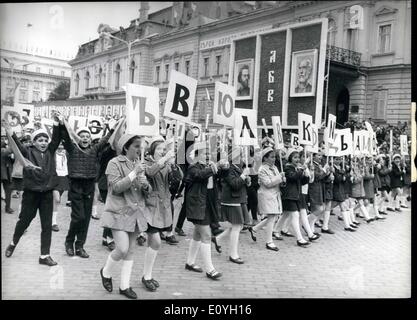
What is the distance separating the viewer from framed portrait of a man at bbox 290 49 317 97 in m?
11.9

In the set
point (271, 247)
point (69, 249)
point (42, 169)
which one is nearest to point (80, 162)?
point (42, 169)

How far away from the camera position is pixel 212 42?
9273 mm

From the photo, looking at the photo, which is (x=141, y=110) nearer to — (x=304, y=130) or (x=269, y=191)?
(x=269, y=191)

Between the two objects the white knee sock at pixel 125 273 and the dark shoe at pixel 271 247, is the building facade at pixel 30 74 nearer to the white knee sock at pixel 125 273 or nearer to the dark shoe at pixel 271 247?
the white knee sock at pixel 125 273

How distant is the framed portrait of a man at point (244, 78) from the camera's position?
12.1 m

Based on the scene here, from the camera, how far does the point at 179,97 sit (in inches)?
228

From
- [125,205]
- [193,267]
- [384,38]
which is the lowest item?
[193,267]

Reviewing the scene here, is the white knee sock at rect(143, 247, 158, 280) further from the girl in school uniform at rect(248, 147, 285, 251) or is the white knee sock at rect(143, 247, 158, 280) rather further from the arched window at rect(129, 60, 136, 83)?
the arched window at rect(129, 60, 136, 83)

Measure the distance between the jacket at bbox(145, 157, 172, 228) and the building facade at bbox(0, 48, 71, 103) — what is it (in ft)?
6.94

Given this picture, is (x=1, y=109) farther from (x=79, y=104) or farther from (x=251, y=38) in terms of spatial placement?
(x=251, y=38)

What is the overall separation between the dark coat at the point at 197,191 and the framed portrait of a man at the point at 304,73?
6.56 meters

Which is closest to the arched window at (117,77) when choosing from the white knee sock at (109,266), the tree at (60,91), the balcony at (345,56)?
the tree at (60,91)

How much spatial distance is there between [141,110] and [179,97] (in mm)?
745
